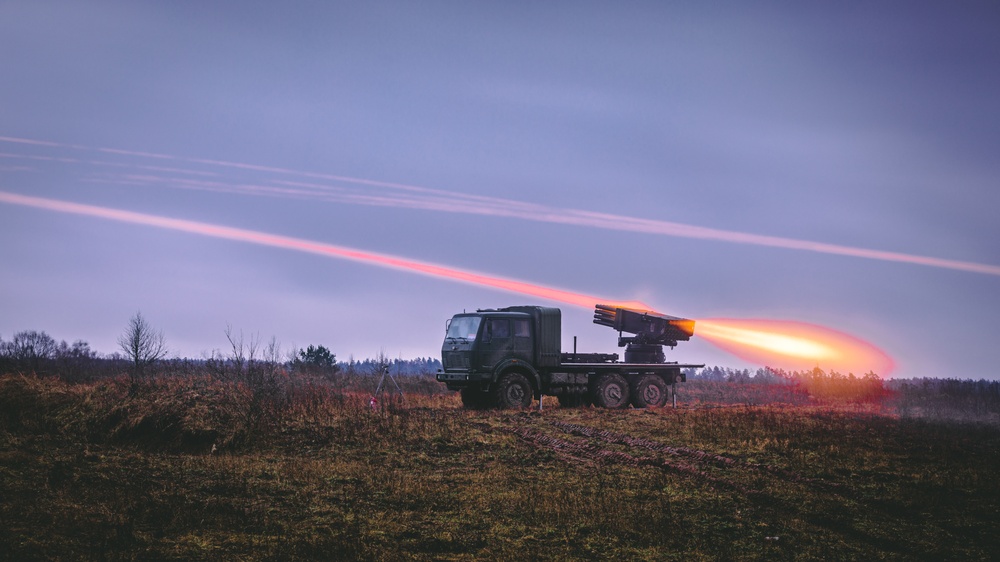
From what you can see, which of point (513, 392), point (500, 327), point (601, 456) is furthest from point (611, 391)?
point (601, 456)

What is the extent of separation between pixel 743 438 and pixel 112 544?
13872mm

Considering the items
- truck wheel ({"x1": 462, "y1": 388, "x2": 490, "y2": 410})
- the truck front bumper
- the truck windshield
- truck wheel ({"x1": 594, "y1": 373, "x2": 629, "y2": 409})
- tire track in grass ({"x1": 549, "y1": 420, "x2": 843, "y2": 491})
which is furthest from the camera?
truck wheel ({"x1": 594, "y1": 373, "x2": 629, "y2": 409})

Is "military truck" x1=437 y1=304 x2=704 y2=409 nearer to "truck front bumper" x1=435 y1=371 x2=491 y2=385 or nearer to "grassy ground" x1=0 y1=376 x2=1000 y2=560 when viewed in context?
"truck front bumper" x1=435 y1=371 x2=491 y2=385

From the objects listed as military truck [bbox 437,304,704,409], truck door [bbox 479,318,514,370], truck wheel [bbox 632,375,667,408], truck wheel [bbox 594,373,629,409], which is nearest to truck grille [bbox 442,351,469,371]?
military truck [bbox 437,304,704,409]

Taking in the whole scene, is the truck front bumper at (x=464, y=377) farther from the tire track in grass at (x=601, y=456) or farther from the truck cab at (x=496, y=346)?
the tire track in grass at (x=601, y=456)

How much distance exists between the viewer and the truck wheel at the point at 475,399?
2298 centimetres

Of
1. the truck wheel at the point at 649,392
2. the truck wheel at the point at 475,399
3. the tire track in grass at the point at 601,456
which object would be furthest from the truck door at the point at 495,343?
the truck wheel at the point at 649,392

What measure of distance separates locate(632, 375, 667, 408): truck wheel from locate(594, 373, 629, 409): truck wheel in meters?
0.45

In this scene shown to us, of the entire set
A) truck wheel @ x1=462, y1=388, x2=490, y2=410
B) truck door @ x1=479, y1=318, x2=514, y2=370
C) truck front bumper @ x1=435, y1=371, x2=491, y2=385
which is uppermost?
truck door @ x1=479, y1=318, x2=514, y2=370

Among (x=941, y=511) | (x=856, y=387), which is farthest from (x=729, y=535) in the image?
(x=856, y=387)

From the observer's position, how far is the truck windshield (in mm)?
22516

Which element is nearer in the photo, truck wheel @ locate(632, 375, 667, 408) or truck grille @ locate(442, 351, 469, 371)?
truck grille @ locate(442, 351, 469, 371)

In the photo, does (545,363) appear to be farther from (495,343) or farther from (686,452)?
(686,452)

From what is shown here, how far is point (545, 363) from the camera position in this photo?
23.3 meters
